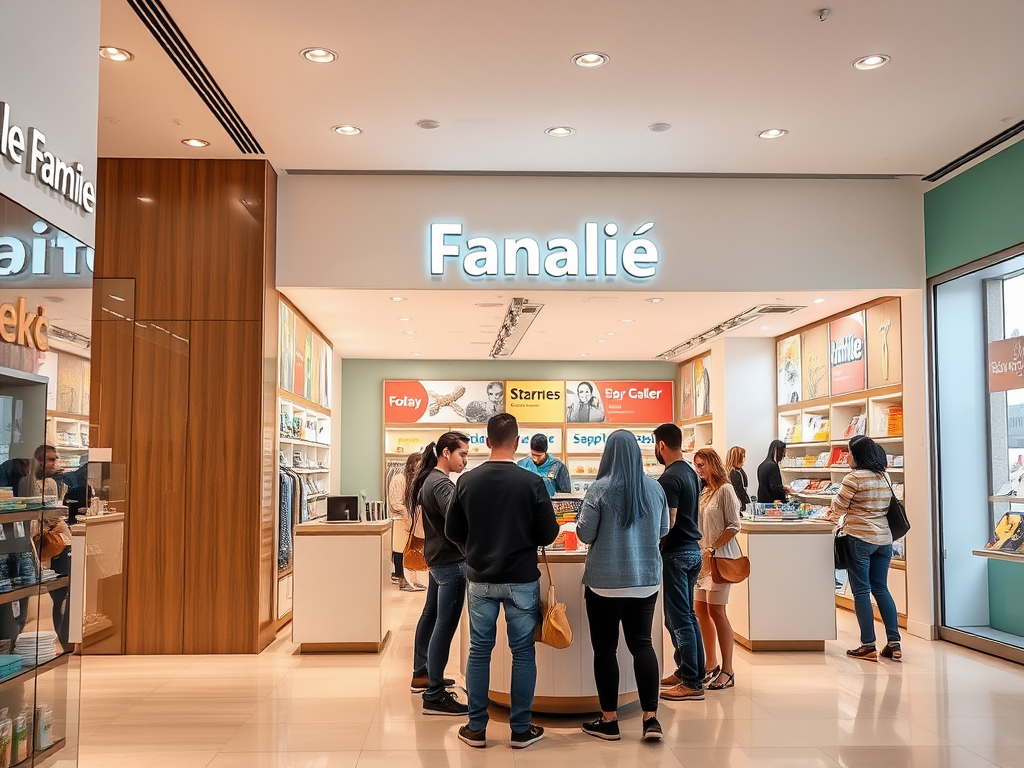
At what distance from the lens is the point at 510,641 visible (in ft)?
15.1

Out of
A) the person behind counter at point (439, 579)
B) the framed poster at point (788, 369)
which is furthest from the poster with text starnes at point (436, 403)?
the person behind counter at point (439, 579)

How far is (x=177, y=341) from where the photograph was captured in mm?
7125

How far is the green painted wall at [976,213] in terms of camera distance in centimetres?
665

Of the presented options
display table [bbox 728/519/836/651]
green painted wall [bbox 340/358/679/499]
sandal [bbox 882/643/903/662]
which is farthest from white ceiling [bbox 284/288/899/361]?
sandal [bbox 882/643/903/662]

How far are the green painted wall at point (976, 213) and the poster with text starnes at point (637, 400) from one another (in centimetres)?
661

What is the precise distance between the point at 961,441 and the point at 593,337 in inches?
180

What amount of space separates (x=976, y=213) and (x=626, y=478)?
4.28 m

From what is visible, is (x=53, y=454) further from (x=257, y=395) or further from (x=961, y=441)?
(x=961, y=441)

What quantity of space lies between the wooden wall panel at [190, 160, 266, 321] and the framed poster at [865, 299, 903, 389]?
5.40m

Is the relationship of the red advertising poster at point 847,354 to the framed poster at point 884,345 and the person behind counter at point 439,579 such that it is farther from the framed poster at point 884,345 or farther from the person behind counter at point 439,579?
the person behind counter at point 439,579

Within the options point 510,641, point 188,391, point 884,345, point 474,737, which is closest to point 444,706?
point 474,737

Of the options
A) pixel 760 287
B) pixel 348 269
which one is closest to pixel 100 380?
pixel 348 269

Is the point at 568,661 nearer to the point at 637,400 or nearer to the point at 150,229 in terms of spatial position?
the point at 150,229

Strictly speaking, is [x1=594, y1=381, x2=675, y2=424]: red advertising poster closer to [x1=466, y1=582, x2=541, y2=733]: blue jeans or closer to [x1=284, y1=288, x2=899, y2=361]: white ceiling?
[x1=284, y1=288, x2=899, y2=361]: white ceiling
